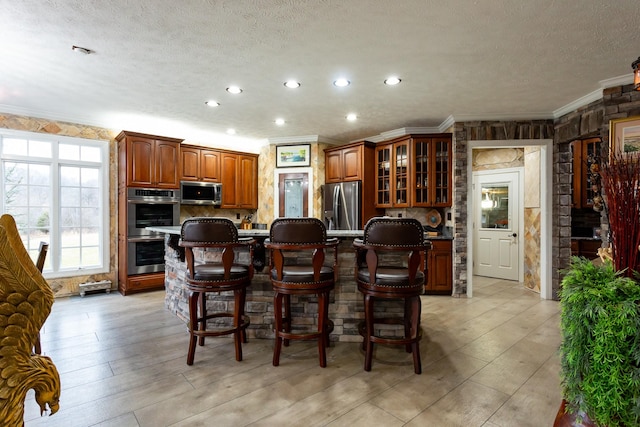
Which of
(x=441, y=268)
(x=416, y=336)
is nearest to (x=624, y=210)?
(x=416, y=336)

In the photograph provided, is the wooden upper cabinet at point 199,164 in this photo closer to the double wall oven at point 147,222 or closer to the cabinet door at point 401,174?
the double wall oven at point 147,222

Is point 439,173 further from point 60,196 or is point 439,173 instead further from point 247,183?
point 60,196

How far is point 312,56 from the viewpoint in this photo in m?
2.87

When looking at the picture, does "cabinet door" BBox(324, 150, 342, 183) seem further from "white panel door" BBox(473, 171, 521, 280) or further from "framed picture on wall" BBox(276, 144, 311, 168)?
"white panel door" BBox(473, 171, 521, 280)

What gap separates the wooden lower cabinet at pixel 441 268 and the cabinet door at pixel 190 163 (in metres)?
4.24

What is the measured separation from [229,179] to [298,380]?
454cm

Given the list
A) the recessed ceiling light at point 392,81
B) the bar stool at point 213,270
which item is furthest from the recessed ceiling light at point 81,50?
the recessed ceiling light at point 392,81

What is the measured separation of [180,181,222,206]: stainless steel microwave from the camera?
17.9ft

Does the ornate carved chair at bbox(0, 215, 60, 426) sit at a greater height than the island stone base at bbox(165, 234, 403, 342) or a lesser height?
greater

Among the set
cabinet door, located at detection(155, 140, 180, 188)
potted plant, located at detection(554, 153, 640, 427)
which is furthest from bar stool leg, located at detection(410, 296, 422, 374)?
cabinet door, located at detection(155, 140, 180, 188)

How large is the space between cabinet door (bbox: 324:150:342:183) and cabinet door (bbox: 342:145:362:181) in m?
0.10

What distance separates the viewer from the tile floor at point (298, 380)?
190 centimetres

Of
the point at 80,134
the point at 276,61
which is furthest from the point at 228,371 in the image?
the point at 80,134

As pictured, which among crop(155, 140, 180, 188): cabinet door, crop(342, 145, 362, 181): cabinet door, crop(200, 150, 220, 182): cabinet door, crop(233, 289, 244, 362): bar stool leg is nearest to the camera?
crop(233, 289, 244, 362): bar stool leg
